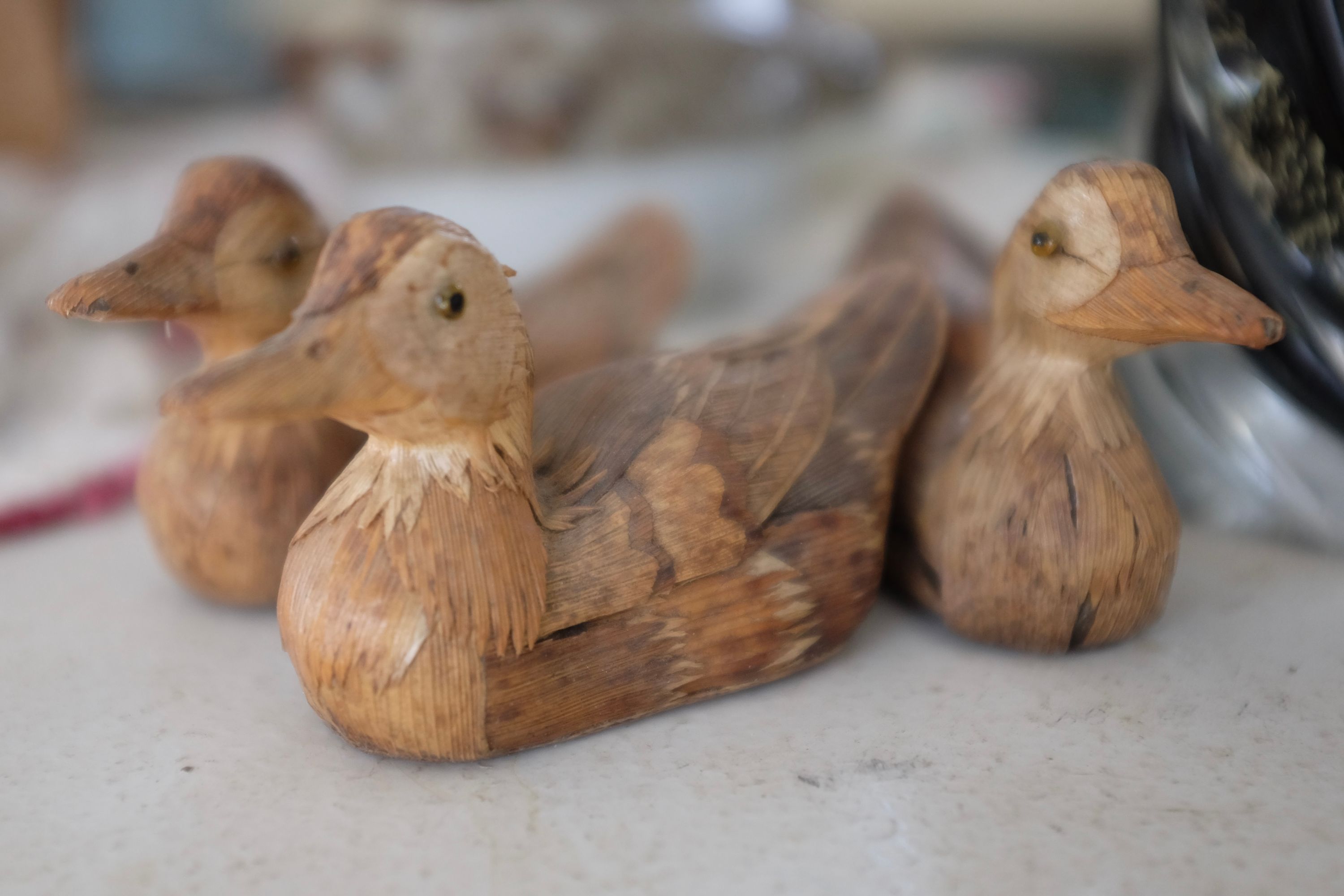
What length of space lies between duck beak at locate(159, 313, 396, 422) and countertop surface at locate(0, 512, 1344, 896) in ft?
0.93

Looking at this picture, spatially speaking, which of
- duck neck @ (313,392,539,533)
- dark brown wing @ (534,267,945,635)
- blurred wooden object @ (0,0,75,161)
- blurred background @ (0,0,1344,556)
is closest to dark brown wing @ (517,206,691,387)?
blurred background @ (0,0,1344,556)

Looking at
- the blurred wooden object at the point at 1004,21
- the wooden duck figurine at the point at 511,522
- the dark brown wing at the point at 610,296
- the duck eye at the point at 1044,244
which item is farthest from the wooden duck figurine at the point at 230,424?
the blurred wooden object at the point at 1004,21

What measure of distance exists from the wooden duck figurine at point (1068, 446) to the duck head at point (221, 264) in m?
0.62

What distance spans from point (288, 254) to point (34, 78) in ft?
4.81

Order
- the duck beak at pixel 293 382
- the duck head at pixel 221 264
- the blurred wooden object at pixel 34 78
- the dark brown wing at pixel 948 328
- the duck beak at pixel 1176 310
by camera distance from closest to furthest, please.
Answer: the duck beak at pixel 293 382, the duck beak at pixel 1176 310, the duck head at pixel 221 264, the dark brown wing at pixel 948 328, the blurred wooden object at pixel 34 78

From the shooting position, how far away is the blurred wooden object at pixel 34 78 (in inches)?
78.0

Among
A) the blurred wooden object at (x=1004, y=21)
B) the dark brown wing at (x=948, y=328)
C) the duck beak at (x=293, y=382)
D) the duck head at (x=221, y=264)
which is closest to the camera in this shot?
the duck beak at (x=293, y=382)

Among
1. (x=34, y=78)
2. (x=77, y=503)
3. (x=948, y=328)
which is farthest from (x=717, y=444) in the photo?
(x=34, y=78)

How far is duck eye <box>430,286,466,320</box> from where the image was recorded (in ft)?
2.38

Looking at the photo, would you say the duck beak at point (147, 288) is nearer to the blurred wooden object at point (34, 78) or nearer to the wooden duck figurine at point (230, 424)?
the wooden duck figurine at point (230, 424)

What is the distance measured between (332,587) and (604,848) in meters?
0.26

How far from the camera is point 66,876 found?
697 mm

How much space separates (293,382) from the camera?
0.69m

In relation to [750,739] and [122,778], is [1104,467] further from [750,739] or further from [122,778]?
[122,778]
